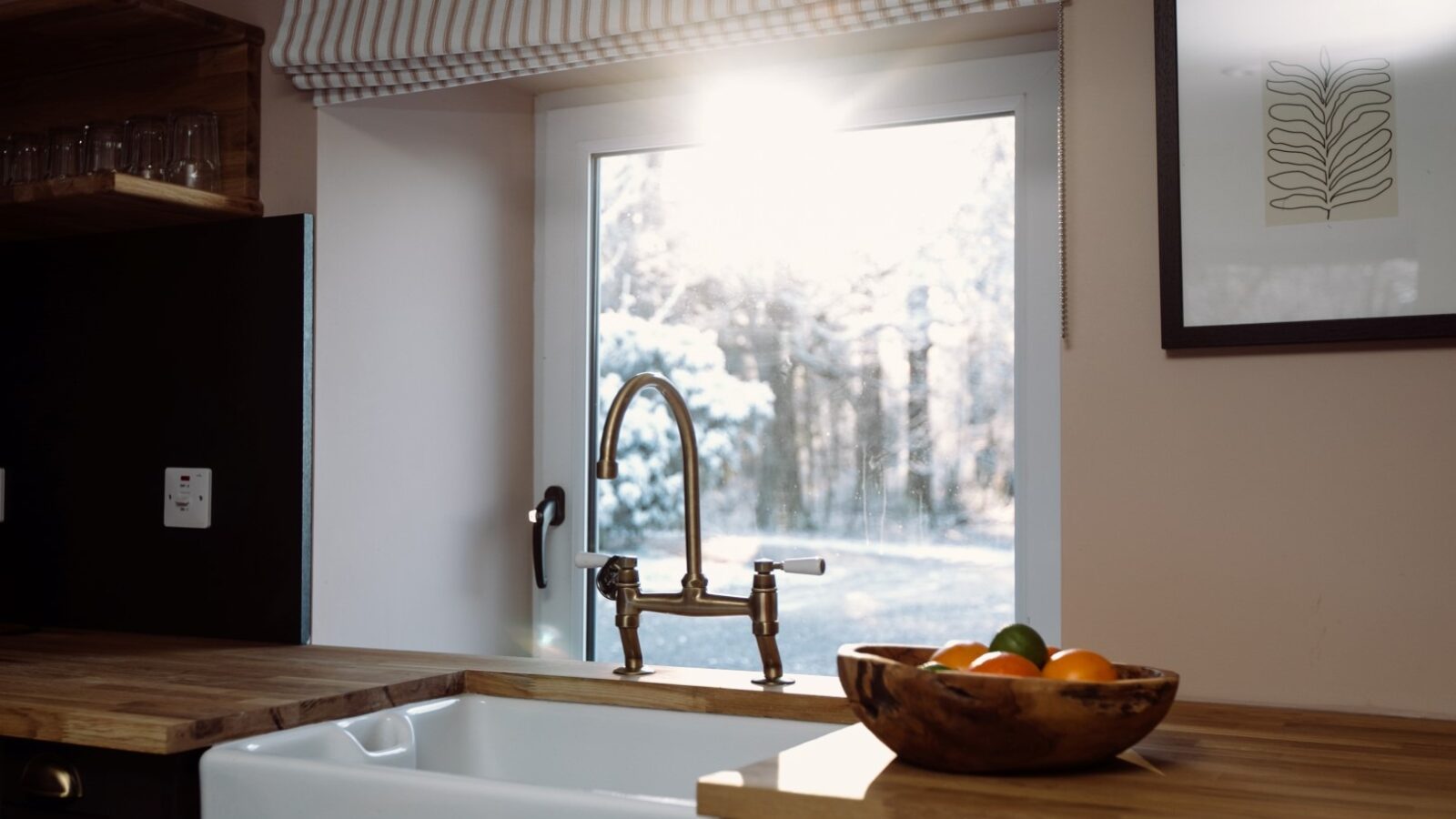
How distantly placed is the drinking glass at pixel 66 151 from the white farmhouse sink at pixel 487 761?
110cm

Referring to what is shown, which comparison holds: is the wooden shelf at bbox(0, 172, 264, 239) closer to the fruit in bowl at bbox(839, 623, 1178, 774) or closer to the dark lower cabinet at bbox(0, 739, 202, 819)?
the dark lower cabinet at bbox(0, 739, 202, 819)

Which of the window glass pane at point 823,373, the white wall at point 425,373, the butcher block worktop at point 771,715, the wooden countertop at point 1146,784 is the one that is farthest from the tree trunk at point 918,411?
the wooden countertop at point 1146,784

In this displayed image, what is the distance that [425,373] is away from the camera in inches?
86.4

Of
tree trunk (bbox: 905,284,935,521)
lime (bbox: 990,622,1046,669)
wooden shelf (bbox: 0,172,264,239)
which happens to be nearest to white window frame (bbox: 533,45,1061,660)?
tree trunk (bbox: 905,284,935,521)

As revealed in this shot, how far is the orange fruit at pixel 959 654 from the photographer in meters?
1.13

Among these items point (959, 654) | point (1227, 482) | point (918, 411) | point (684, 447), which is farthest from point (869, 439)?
point (959, 654)

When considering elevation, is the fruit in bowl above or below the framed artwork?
below

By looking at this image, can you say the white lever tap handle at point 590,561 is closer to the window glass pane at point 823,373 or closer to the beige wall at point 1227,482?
the window glass pane at point 823,373

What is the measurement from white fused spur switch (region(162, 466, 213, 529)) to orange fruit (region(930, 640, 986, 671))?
1.34 m

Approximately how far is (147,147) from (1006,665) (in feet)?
5.38

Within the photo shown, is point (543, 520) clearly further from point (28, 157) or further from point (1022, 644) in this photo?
point (1022, 644)

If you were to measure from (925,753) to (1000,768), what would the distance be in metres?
0.06

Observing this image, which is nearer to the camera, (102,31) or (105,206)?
(105,206)

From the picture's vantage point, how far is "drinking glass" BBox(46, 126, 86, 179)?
211 cm
